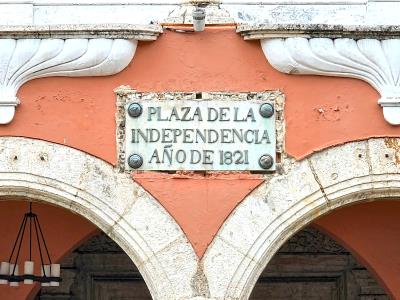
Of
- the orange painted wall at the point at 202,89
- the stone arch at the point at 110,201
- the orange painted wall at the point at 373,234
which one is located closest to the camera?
the stone arch at the point at 110,201

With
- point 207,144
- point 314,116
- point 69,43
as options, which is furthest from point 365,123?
point 69,43

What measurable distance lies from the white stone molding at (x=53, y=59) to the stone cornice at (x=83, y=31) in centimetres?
3

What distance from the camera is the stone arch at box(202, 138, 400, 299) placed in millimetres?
10422

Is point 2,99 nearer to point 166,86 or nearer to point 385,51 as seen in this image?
point 166,86

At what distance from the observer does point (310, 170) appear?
10500 mm

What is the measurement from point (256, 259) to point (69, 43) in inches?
67.8

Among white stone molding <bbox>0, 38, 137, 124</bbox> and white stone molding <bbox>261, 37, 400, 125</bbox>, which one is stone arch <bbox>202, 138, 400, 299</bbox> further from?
white stone molding <bbox>0, 38, 137, 124</bbox>

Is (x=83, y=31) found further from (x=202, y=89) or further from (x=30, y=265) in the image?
(x=30, y=265)

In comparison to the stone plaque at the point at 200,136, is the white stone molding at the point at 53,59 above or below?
above

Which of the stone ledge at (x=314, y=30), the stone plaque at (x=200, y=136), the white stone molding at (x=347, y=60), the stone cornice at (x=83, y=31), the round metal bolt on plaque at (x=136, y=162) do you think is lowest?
the round metal bolt on plaque at (x=136, y=162)

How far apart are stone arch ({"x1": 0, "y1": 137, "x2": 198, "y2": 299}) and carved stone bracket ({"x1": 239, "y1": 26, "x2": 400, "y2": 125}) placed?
1182mm

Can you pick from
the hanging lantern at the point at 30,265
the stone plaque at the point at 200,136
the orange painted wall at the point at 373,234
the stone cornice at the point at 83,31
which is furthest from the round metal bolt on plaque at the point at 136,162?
the orange painted wall at the point at 373,234

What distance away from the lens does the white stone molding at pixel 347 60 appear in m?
10.5

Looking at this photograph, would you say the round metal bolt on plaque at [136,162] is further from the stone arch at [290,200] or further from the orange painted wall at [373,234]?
the orange painted wall at [373,234]
